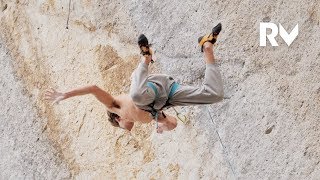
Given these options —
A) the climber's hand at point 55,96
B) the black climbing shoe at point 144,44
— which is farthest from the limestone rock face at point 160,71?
the climber's hand at point 55,96

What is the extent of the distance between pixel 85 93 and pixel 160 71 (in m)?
1.04

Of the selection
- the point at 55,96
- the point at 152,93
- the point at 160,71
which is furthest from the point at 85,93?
the point at 160,71

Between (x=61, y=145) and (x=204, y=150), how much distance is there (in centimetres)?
102

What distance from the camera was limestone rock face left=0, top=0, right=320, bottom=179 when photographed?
3.47m

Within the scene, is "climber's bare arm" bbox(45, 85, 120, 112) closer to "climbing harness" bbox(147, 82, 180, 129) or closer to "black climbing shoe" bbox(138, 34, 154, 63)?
"climbing harness" bbox(147, 82, 180, 129)

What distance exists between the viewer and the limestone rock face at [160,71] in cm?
347

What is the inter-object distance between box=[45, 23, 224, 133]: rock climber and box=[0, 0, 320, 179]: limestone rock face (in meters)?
0.62

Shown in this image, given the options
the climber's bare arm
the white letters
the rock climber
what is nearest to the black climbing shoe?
the rock climber

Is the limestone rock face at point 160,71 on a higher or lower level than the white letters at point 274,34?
lower

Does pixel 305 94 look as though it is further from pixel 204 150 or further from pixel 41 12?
pixel 41 12

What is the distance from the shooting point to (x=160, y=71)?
3926 mm

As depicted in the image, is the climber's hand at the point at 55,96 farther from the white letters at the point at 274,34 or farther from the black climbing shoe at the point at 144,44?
the white letters at the point at 274,34

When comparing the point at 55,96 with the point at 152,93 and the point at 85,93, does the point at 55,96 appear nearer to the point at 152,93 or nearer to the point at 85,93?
the point at 85,93

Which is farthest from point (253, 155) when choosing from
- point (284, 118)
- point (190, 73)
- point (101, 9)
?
point (101, 9)
